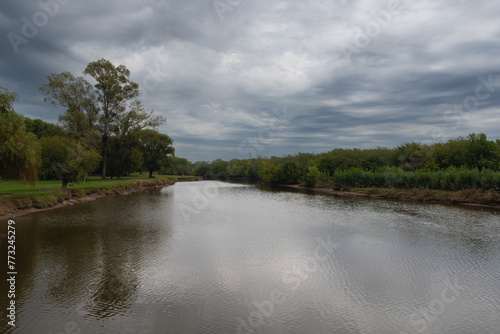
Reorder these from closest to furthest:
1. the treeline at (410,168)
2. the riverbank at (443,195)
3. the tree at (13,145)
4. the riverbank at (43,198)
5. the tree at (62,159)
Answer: the tree at (13,145) → the riverbank at (43,198) → the tree at (62,159) → the riverbank at (443,195) → the treeline at (410,168)

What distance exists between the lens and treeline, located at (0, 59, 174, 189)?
16.8 meters

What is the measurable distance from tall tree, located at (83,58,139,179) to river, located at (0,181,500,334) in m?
28.9

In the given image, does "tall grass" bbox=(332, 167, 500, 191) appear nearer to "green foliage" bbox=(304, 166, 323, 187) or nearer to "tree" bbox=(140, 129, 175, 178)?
"green foliage" bbox=(304, 166, 323, 187)

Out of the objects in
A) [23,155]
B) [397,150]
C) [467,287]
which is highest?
[397,150]

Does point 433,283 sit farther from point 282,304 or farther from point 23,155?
point 23,155

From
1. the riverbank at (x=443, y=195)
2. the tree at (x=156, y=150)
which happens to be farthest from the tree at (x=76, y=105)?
the riverbank at (x=443, y=195)

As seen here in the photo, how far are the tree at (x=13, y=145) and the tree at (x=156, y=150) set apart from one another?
42.6 metres

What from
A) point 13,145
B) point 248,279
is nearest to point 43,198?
point 13,145

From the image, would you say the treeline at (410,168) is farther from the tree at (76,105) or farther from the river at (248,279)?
the tree at (76,105)

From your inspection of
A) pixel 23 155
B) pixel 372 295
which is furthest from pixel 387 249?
pixel 23 155

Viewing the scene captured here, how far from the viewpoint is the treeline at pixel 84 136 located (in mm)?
16847

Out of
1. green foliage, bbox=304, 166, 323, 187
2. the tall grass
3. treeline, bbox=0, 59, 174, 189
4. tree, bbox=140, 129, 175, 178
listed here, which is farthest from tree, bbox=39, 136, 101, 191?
green foliage, bbox=304, 166, 323, 187

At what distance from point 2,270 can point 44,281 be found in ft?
6.08

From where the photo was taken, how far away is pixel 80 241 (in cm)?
1285
